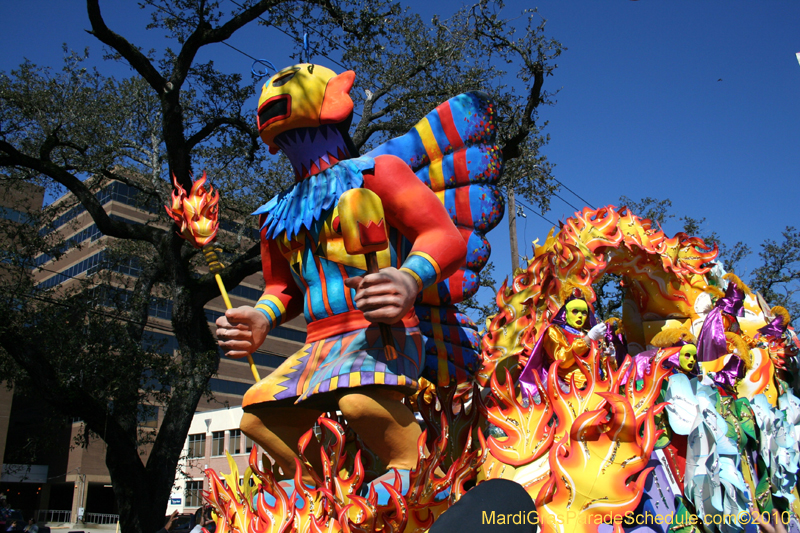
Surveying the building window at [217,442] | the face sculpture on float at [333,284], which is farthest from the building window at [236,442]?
the face sculpture on float at [333,284]

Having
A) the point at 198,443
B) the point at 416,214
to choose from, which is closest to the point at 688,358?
the point at 416,214

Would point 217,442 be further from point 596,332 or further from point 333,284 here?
point 333,284

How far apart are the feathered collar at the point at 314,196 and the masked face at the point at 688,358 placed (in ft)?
8.41

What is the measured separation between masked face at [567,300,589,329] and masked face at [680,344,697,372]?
0.65 metres

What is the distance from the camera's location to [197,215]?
302 cm

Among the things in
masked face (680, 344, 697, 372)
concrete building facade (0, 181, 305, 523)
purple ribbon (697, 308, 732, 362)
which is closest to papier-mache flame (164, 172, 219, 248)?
masked face (680, 344, 697, 372)

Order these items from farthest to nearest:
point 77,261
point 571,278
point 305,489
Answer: point 77,261 → point 571,278 → point 305,489

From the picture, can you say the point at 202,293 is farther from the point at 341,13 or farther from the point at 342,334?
the point at 342,334

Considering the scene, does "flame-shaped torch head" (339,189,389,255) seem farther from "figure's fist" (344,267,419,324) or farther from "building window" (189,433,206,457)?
"building window" (189,433,206,457)

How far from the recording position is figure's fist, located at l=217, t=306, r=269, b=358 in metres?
2.80

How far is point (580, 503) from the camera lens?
2475 mm

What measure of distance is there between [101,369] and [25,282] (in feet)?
5.62

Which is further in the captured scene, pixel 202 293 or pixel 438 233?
pixel 202 293

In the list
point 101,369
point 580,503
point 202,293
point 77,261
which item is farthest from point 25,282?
point 77,261
